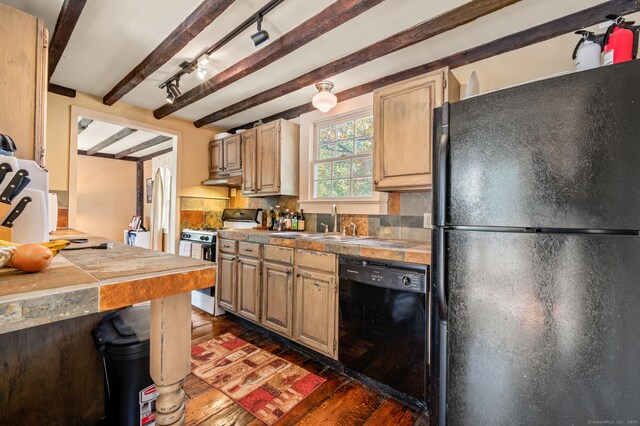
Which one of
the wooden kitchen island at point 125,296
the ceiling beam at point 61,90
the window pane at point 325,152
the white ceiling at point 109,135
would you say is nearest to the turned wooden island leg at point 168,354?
the wooden kitchen island at point 125,296

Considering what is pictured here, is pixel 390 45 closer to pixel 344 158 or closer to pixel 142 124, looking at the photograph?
pixel 344 158

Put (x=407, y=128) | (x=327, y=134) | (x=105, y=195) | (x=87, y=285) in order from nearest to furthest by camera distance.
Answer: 1. (x=87, y=285)
2. (x=407, y=128)
3. (x=327, y=134)
4. (x=105, y=195)

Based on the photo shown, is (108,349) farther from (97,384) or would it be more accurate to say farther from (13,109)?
(13,109)

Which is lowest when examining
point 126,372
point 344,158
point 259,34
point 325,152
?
point 126,372

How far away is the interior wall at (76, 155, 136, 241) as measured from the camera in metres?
5.86

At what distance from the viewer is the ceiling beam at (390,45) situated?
1.59 metres

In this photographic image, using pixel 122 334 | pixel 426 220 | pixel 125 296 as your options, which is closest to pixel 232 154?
pixel 426 220

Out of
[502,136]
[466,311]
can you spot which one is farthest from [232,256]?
[502,136]

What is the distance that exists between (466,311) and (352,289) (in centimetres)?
85

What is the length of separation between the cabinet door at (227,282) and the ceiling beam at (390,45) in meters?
1.74

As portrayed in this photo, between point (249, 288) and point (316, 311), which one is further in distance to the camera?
point (249, 288)

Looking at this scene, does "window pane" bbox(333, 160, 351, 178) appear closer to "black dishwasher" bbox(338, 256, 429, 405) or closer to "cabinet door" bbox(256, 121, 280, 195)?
"cabinet door" bbox(256, 121, 280, 195)

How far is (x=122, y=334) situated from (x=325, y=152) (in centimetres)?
246

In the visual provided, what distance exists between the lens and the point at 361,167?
2.83m
